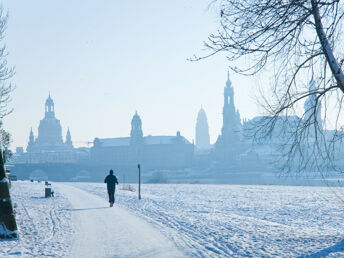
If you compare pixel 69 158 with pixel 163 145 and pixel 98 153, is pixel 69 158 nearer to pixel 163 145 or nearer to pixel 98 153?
pixel 98 153

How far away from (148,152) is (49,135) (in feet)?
185

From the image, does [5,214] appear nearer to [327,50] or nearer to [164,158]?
[327,50]

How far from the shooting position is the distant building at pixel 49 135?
162625mm

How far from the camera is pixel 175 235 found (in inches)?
331

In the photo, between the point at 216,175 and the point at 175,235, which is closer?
the point at 175,235

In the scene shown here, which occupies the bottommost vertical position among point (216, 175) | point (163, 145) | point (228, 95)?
point (216, 175)

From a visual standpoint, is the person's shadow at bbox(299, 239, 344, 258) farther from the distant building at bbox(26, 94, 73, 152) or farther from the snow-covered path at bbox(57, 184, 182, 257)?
the distant building at bbox(26, 94, 73, 152)

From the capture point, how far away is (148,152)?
131 meters

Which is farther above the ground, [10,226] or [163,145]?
[163,145]

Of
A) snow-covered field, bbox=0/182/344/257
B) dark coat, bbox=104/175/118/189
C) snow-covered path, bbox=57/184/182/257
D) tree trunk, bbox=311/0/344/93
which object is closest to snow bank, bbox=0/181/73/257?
snow-covered field, bbox=0/182/344/257

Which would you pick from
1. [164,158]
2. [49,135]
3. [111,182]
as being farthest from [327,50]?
[49,135]

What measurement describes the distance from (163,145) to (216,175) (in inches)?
996

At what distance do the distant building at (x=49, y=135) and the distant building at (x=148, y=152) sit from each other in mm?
34885

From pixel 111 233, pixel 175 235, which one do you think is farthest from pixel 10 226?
pixel 175 235
